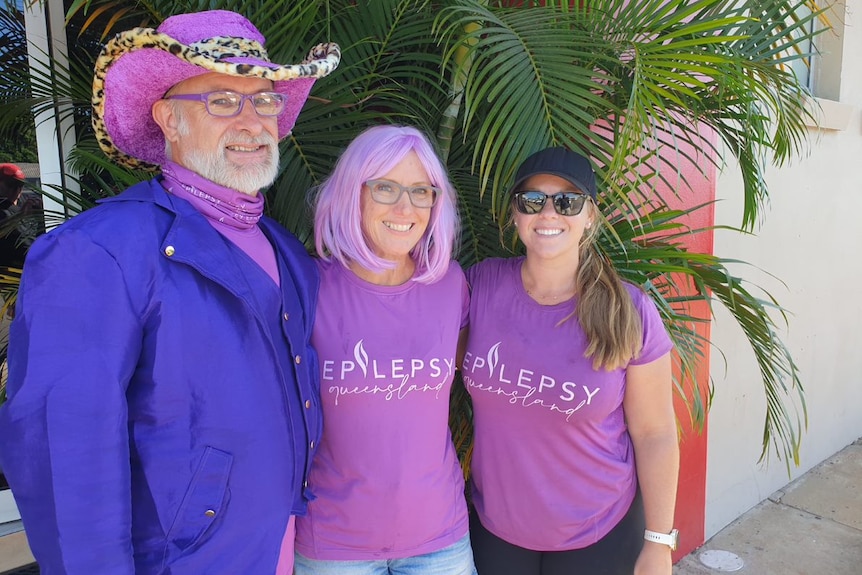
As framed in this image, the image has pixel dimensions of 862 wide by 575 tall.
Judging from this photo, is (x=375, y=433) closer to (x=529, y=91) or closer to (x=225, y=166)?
(x=225, y=166)

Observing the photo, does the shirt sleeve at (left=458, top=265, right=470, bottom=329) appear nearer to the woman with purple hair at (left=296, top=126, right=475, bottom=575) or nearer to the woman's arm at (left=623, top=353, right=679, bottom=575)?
the woman with purple hair at (left=296, top=126, right=475, bottom=575)

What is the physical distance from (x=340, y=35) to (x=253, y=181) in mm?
967

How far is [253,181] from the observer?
140 cm

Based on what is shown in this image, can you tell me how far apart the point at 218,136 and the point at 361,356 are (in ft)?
1.91

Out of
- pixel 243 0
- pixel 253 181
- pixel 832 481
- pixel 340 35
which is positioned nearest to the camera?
pixel 253 181

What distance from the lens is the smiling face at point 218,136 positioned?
1349 mm

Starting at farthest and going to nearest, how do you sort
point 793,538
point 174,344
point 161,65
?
point 793,538, point 161,65, point 174,344

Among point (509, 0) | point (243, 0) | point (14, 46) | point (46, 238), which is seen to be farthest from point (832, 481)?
point (14, 46)

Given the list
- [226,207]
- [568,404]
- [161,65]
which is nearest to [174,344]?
[226,207]

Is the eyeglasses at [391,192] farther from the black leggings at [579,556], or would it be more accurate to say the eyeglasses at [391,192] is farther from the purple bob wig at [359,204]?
the black leggings at [579,556]

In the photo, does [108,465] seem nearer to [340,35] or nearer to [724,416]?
[340,35]

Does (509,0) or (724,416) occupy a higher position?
(509,0)

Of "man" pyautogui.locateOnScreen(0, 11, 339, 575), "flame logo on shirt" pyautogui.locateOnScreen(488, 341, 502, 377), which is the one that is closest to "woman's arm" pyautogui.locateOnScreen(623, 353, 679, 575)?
"flame logo on shirt" pyautogui.locateOnScreen(488, 341, 502, 377)

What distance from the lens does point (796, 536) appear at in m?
3.70
